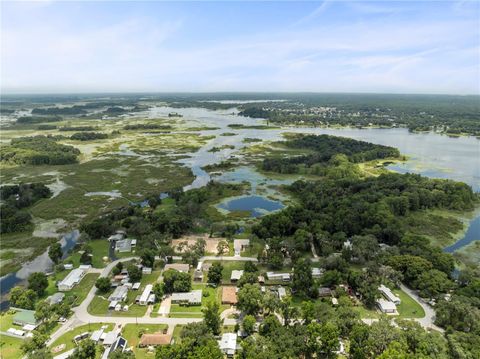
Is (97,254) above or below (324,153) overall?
below

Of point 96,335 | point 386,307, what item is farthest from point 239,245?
point 96,335

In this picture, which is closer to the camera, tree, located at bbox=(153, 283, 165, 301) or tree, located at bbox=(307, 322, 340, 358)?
tree, located at bbox=(307, 322, 340, 358)

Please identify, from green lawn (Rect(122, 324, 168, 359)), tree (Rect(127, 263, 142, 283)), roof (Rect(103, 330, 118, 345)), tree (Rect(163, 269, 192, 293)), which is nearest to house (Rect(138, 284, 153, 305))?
tree (Rect(163, 269, 192, 293))

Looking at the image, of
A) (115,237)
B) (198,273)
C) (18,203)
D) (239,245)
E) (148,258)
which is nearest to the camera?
(198,273)

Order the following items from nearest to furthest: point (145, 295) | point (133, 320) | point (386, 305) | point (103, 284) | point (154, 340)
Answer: point (154, 340)
point (133, 320)
point (386, 305)
point (145, 295)
point (103, 284)

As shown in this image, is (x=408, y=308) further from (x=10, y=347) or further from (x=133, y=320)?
(x=10, y=347)

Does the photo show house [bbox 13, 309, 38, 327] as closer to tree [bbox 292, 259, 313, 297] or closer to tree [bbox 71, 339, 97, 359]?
tree [bbox 71, 339, 97, 359]

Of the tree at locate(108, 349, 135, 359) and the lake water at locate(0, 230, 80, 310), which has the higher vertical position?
the tree at locate(108, 349, 135, 359)
